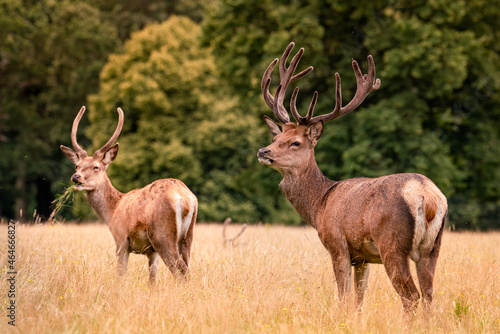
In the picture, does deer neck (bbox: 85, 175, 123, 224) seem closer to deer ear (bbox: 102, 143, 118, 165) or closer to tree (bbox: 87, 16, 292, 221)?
deer ear (bbox: 102, 143, 118, 165)

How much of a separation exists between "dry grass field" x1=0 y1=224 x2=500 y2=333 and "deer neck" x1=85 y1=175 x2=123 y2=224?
0.56m

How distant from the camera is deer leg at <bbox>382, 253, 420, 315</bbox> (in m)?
4.66

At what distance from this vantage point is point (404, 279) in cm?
466

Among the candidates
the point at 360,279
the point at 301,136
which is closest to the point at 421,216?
the point at 360,279

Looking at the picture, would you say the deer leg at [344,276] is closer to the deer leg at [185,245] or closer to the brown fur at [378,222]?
the brown fur at [378,222]

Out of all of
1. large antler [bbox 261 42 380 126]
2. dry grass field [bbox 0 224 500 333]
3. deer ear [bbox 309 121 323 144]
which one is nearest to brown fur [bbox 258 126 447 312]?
dry grass field [bbox 0 224 500 333]

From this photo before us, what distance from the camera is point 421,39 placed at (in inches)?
546

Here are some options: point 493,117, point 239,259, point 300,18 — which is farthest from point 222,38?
point 239,259

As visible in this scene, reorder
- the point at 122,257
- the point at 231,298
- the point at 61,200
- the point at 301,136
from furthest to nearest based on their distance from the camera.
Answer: the point at 61,200
the point at 122,257
the point at 301,136
the point at 231,298

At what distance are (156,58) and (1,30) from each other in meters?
8.04

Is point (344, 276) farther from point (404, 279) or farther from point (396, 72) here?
point (396, 72)

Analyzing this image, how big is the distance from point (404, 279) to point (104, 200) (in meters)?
Result: 4.23

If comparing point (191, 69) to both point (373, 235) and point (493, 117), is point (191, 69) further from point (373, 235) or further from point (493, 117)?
point (373, 235)

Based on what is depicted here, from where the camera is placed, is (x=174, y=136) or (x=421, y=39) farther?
(x=174, y=136)
